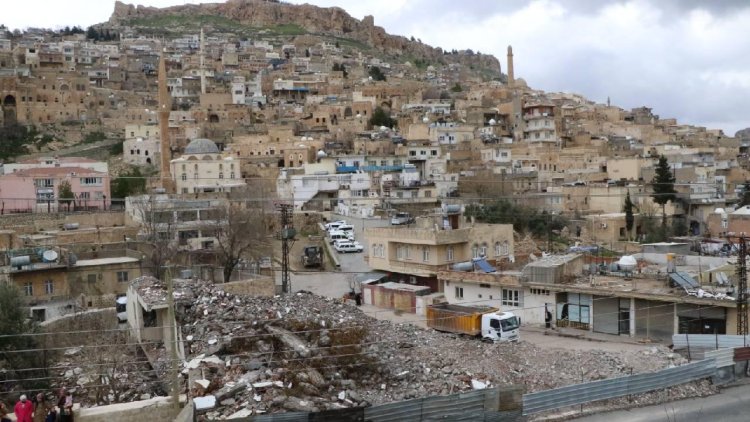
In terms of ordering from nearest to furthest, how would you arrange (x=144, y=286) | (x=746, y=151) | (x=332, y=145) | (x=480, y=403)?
(x=480, y=403)
(x=144, y=286)
(x=332, y=145)
(x=746, y=151)

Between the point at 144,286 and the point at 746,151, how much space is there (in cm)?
5598

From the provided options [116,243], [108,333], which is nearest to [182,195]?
[116,243]

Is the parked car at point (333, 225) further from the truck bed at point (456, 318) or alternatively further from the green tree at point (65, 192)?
the truck bed at point (456, 318)

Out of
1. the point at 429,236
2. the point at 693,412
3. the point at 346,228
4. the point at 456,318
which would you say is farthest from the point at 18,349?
the point at 346,228

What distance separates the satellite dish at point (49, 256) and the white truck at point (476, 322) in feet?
34.2

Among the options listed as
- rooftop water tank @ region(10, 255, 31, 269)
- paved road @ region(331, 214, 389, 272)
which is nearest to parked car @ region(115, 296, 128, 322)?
rooftop water tank @ region(10, 255, 31, 269)

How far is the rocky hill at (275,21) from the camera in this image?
385 feet

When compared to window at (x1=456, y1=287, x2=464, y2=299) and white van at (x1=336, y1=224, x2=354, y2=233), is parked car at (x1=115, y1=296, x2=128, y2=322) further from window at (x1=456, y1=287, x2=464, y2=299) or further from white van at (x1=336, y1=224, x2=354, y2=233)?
white van at (x1=336, y1=224, x2=354, y2=233)

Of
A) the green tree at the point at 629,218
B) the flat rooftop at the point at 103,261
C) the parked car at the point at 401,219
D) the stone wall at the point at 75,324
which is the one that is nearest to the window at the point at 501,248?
the parked car at the point at 401,219

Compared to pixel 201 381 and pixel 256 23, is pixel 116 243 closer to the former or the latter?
pixel 201 381

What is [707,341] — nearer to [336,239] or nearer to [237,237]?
[237,237]

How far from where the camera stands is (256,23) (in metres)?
121

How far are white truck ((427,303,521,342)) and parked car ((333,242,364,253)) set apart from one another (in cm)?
1200

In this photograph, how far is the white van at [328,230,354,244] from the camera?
3256cm
